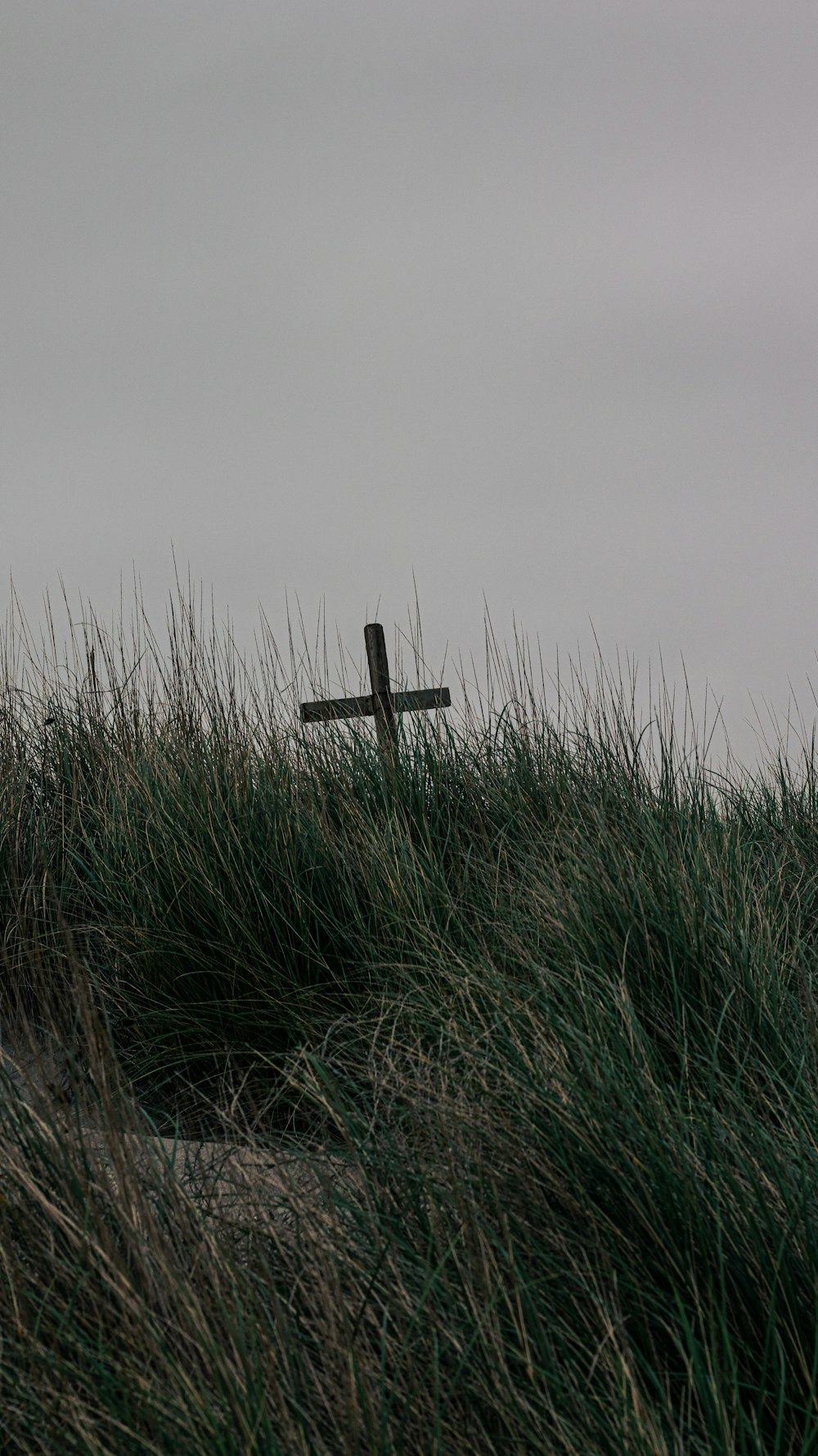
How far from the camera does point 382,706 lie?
19.1 ft

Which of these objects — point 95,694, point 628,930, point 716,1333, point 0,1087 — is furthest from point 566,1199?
point 95,694

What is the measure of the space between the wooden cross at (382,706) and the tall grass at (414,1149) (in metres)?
0.66

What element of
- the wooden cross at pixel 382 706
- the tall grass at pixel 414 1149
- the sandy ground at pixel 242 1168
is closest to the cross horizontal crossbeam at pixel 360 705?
the wooden cross at pixel 382 706

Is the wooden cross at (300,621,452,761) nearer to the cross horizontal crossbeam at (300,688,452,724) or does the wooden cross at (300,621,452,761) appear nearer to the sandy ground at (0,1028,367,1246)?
the cross horizontal crossbeam at (300,688,452,724)

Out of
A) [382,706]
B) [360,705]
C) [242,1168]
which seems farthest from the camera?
[382,706]

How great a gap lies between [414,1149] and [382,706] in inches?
152

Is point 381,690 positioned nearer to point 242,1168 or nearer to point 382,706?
point 382,706

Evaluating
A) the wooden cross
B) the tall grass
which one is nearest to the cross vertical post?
the wooden cross

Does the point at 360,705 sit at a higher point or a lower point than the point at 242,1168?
higher

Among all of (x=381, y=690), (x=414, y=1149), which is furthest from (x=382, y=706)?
(x=414, y=1149)

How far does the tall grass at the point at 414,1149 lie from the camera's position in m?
1.52

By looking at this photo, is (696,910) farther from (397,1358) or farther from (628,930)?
(397,1358)

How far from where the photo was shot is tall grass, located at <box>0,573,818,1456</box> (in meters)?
1.52

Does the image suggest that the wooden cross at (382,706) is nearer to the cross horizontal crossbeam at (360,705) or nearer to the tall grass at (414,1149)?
the cross horizontal crossbeam at (360,705)
